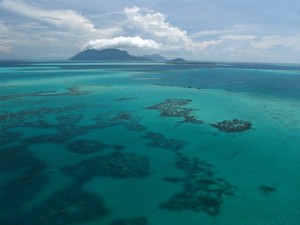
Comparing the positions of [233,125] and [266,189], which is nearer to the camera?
[266,189]

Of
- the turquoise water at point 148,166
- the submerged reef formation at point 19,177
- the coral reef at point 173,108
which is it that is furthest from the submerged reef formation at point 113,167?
the coral reef at point 173,108

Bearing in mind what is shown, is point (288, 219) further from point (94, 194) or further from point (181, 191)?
point (94, 194)

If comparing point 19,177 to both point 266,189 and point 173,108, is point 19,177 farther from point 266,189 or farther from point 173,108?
point 173,108

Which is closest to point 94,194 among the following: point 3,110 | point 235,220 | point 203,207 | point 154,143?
point 203,207

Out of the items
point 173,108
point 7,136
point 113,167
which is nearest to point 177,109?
point 173,108

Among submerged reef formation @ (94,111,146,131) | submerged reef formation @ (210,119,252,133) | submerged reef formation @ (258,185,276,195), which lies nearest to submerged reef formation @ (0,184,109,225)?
submerged reef formation @ (258,185,276,195)

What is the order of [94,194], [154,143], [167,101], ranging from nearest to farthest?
[94,194], [154,143], [167,101]

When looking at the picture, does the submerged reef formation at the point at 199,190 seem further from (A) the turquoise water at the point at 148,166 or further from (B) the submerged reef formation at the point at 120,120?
(B) the submerged reef formation at the point at 120,120
